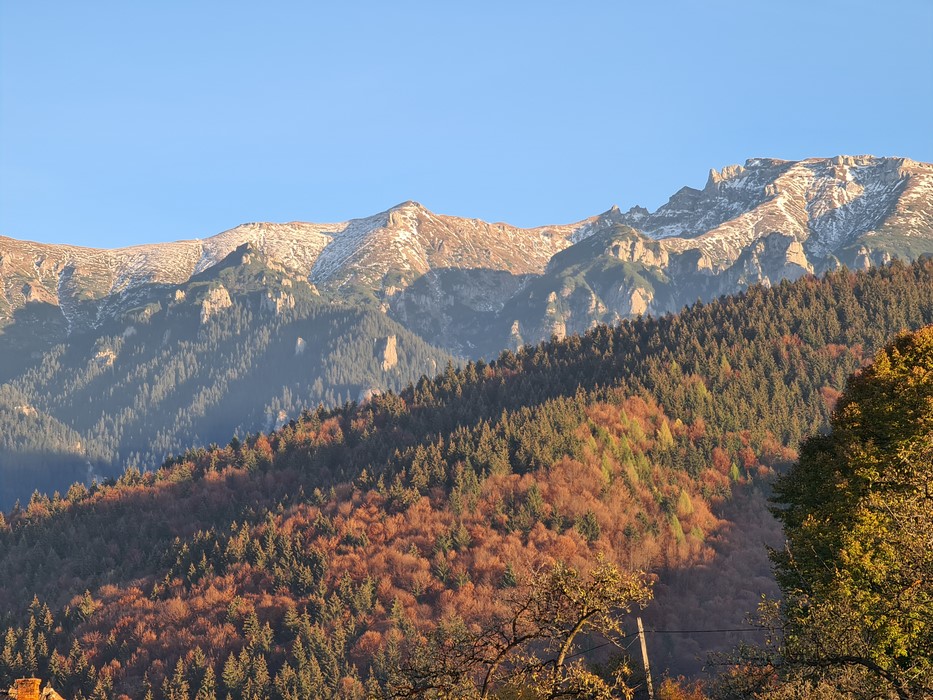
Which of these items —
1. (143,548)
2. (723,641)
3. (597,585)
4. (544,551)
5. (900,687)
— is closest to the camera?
(597,585)

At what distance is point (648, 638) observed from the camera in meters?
134

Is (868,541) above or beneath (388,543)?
above

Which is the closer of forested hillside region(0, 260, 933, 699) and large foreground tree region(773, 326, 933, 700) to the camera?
large foreground tree region(773, 326, 933, 700)

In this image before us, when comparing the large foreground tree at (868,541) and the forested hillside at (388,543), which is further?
the forested hillside at (388,543)

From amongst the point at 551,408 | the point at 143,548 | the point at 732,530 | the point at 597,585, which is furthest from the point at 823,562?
the point at 143,548

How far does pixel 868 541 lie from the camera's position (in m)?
47.6

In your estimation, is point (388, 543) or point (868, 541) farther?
point (388, 543)

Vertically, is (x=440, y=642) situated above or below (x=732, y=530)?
above

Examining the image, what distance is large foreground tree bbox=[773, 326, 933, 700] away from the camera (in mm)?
31062

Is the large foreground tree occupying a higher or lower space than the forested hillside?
higher

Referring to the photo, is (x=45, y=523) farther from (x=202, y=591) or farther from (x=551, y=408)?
(x=551, y=408)

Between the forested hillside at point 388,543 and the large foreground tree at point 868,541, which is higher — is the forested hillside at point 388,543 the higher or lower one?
the lower one

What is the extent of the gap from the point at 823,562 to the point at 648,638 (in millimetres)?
87561

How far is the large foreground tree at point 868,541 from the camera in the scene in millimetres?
31062
